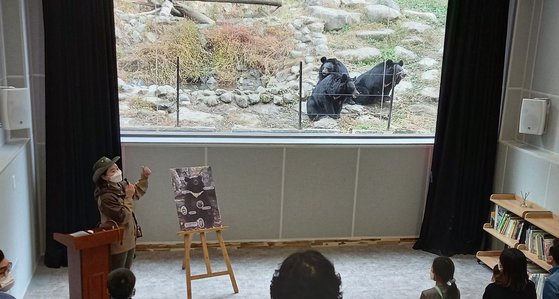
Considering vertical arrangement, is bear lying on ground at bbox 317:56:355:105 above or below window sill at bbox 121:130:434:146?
above

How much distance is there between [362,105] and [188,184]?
7.07 ft

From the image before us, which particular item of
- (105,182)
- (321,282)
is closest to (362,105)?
(105,182)

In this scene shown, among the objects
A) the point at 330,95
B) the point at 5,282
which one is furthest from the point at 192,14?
the point at 5,282

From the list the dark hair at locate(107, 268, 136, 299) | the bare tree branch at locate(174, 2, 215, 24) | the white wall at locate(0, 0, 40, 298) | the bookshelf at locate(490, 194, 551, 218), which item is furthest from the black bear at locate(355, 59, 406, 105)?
the dark hair at locate(107, 268, 136, 299)

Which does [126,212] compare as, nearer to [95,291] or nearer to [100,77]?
[95,291]

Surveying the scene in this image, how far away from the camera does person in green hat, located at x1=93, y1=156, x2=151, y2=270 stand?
4.28 meters

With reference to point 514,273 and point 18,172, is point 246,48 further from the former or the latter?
point 514,273

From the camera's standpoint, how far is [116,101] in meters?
5.28

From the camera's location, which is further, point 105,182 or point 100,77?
point 100,77

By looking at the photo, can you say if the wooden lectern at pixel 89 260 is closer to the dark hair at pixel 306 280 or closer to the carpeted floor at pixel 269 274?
the carpeted floor at pixel 269 274

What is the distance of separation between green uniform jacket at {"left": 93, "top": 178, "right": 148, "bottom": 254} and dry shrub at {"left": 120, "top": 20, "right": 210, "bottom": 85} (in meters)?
1.65

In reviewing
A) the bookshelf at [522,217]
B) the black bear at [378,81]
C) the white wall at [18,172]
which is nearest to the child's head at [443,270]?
the bookshelf at [522,217]

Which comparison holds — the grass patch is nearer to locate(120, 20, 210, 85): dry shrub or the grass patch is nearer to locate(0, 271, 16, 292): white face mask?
locate(120, 20, 210, 85): dry shrub

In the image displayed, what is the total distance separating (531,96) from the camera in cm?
564
